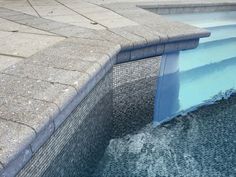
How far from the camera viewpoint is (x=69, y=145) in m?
2.94

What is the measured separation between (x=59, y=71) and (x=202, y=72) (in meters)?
4.09

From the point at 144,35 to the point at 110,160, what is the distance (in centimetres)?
166

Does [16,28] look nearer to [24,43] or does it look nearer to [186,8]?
[24,43]

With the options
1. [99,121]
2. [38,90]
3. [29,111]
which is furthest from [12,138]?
[99,121]

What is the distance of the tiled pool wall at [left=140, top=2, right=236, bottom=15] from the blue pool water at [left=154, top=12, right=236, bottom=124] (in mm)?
149

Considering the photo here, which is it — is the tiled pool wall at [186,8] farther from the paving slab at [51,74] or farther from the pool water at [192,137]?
the paving slab at [51,74]

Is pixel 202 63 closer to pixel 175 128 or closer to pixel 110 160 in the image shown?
pixel 175 128

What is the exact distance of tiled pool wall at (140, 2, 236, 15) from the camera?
644cm

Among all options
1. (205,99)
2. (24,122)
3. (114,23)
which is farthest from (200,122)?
(24,122)

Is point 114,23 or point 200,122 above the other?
point 114,23

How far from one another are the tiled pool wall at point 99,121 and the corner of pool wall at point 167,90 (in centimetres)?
15

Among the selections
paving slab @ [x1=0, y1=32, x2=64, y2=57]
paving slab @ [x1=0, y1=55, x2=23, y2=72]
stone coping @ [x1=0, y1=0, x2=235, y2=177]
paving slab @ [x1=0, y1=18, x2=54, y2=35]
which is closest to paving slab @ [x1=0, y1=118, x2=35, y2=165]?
stone coping @ [x1=0, y1=0, x2=235, y2=177]

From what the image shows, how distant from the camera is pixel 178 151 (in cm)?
419

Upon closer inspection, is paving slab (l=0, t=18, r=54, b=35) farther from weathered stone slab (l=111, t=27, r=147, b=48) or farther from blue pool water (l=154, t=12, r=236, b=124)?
blue pool water (l=154, t=12, r=236, b=124)
